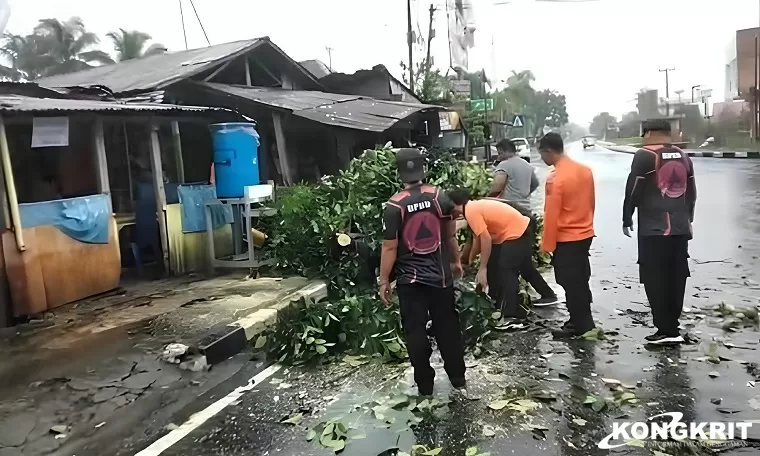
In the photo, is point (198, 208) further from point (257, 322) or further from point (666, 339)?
point (666, 339)

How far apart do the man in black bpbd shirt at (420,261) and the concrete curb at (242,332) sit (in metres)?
1.95

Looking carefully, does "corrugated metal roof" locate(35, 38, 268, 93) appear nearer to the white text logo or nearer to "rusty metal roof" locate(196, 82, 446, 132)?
"rusty metal roof" locate(196, 82, 446, 132)

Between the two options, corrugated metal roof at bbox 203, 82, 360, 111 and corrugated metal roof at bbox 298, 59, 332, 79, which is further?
corrugated metal roof at bbox 298, 59, 332, 79

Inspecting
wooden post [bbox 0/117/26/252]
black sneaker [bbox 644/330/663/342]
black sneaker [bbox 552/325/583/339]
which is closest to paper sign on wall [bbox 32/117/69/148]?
wooden post [bbox 0/117/26/252]

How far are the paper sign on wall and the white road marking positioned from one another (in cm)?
376

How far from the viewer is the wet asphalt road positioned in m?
4.02

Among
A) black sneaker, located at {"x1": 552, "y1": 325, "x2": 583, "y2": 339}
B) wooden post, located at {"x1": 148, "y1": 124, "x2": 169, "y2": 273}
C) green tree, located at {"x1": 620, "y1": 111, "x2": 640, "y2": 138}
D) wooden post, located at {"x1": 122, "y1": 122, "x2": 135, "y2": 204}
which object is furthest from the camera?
wooden post, located at {"x1": 122, "y1": 122, "x2": 135, "y2": 204}

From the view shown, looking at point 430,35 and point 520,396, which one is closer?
point 520,396

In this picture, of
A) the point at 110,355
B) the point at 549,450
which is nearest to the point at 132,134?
the point at 110,355

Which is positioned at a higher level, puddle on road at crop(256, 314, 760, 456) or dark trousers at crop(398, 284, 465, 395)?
dark trousers at crop(398, 284, 465, 395)

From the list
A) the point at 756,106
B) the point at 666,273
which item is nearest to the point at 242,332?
the point at 666,273

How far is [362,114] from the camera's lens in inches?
571

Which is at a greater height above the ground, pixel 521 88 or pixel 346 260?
pixel 521 88

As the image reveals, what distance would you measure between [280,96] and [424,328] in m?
10.7
